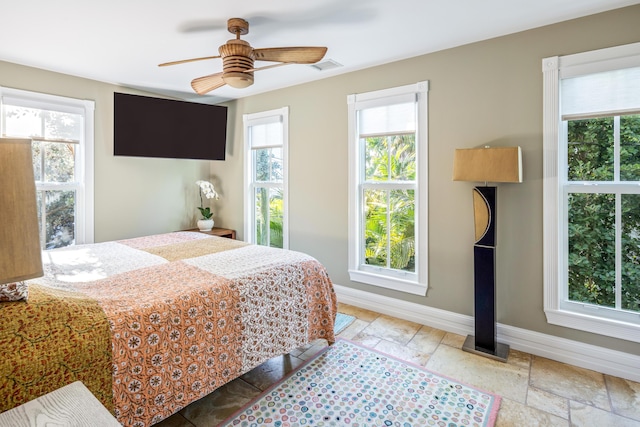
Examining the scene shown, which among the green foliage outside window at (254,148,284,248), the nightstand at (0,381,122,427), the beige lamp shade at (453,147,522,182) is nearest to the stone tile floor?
the nightstand at (0,381,122,427)

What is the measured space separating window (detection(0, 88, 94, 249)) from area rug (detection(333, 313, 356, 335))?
2.90 metres

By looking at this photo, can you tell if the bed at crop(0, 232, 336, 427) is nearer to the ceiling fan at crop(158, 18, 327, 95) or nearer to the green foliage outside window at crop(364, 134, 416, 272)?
the green foliage outside window at crop(364, 134, 416, 272)

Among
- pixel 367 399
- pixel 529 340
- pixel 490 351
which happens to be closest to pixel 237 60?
pixel 367 399

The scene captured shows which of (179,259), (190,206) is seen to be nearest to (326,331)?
(179,259)

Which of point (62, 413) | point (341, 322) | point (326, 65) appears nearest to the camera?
point (62, 413)

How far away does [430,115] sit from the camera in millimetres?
2990

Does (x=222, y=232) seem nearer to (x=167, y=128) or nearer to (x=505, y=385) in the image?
(x=167, y=128)

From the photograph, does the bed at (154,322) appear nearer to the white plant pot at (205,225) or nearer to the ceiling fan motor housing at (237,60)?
the ceiling fan motor housing at (237,60)

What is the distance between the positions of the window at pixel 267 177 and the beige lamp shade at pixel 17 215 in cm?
335

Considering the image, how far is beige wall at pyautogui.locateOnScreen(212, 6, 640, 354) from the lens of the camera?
2.47m

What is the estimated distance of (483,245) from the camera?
256 cm

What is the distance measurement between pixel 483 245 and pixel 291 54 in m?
1.99

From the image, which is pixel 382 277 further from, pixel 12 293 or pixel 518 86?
pixel 12 293

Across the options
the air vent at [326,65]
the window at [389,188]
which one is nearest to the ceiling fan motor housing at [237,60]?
the air vent at [326,65]
